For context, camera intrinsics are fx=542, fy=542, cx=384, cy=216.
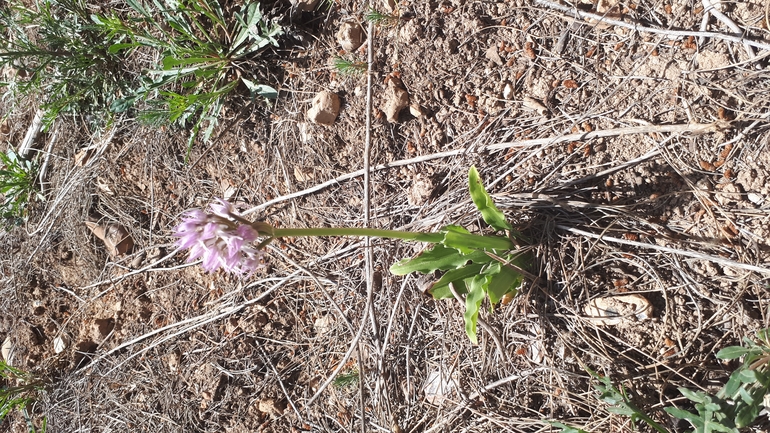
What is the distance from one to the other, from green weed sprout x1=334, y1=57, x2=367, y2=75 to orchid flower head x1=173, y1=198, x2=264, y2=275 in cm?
106

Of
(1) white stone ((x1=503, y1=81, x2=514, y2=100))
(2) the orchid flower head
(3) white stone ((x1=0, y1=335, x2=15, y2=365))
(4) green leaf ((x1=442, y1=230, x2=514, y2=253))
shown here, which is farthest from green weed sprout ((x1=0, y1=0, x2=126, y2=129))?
(4) green leaf ((x1=442, y1=230, x2=514, y2=253))

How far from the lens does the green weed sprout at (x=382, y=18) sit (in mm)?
2277

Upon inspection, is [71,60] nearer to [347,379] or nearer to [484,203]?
[347,379]

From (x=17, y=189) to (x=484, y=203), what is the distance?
295 centimetres

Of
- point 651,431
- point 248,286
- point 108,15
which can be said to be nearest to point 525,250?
point 651,431

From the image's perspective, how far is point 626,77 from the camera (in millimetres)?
1893

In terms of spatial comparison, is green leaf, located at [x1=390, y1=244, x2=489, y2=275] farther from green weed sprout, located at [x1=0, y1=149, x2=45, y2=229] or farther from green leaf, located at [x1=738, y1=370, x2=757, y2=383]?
green weed sprout, located at [x1=0, y1=149, x2=45, y2=229]

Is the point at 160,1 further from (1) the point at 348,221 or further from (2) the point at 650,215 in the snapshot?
(2) the point at 650,215

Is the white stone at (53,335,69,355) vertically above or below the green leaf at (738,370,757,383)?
below

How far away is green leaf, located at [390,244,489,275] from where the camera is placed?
5.79 feet

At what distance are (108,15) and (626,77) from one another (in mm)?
2714

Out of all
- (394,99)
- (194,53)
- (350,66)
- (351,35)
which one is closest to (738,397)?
(394,99)

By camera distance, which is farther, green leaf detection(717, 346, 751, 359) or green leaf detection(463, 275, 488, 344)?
green leaf detection(463, 275, 488, 344)

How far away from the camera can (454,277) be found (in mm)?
1800
